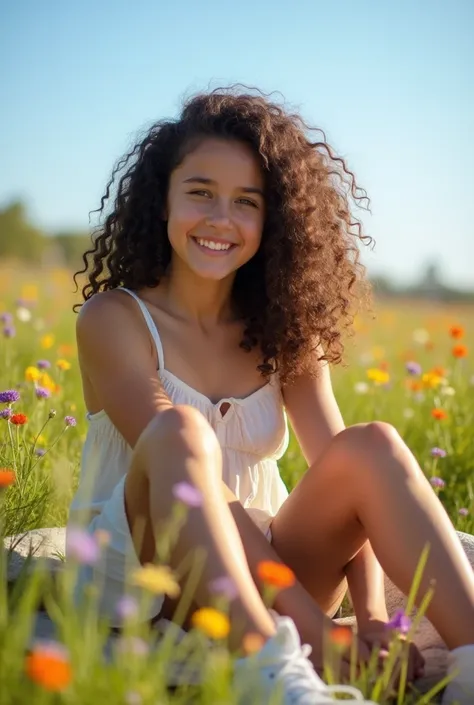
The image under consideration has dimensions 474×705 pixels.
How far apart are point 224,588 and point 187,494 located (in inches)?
6.9

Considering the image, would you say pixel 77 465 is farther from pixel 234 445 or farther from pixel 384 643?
pixel 384 643

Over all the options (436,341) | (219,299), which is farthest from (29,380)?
(436,341)

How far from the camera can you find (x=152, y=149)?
257 centimetres

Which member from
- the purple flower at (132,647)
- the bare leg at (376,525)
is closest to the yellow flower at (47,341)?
the bare leg at (376,525)

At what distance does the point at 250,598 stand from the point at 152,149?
1.38 meters

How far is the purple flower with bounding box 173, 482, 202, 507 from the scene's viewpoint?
1485 millimetres

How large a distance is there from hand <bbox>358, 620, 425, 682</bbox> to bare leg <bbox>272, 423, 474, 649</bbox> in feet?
0.22

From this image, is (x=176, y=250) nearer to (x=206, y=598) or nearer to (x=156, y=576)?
(x=206, y=598)

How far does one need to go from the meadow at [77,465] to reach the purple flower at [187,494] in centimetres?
17

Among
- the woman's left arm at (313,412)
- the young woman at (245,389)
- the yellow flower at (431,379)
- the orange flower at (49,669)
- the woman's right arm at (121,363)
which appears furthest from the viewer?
the yellow flower at (431,379)

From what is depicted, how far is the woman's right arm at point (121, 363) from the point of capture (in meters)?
2.10

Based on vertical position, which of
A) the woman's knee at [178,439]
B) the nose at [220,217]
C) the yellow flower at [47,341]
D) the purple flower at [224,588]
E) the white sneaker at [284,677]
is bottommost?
the white sneaker at [284,677]

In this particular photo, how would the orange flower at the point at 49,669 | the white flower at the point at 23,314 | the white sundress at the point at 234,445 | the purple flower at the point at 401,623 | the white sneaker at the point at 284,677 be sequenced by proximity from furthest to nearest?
the white flower at the point at 23,314
the white sundress at the point at 234,445
the purple flower at the point at 401,623
the white sneaker at the point at 284,677
the orange flower at the point at 49,669

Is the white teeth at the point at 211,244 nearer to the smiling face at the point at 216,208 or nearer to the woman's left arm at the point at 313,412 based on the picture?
the smiling face at the point at 216,208
